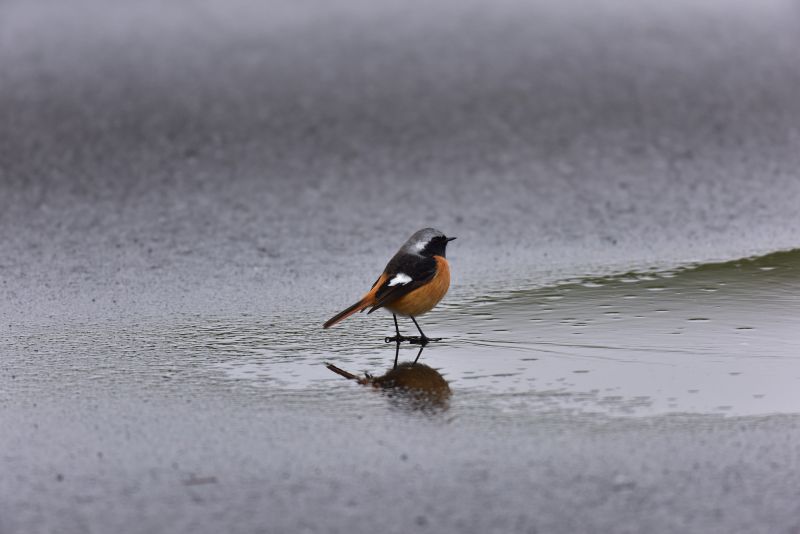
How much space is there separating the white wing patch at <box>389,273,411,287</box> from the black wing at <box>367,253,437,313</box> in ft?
0.04

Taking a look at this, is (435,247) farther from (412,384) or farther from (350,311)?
(412,384)

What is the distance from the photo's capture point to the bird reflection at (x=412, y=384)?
561cm

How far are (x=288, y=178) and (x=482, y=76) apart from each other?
10.5ft

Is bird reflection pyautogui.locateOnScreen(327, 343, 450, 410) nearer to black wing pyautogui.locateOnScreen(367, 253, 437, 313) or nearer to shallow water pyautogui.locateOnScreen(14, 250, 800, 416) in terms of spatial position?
shallow water pyautogui.locateOnScreen(14, 250, 800, 416)

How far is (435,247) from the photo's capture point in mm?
7117

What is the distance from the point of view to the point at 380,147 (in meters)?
11.2

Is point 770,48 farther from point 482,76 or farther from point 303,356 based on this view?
point 303,356

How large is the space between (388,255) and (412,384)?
3017 mm

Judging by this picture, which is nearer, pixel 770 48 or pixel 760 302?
pixel 760 302

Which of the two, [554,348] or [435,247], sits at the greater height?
[435,247]

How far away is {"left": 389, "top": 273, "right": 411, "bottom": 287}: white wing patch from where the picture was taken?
669 centimetres

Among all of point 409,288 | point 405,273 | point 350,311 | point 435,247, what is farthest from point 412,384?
point 435,247

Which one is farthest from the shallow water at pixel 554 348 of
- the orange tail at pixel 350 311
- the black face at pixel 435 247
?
the black face at pixel 435 247

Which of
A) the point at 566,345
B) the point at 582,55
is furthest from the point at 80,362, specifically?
the point at 582,55
